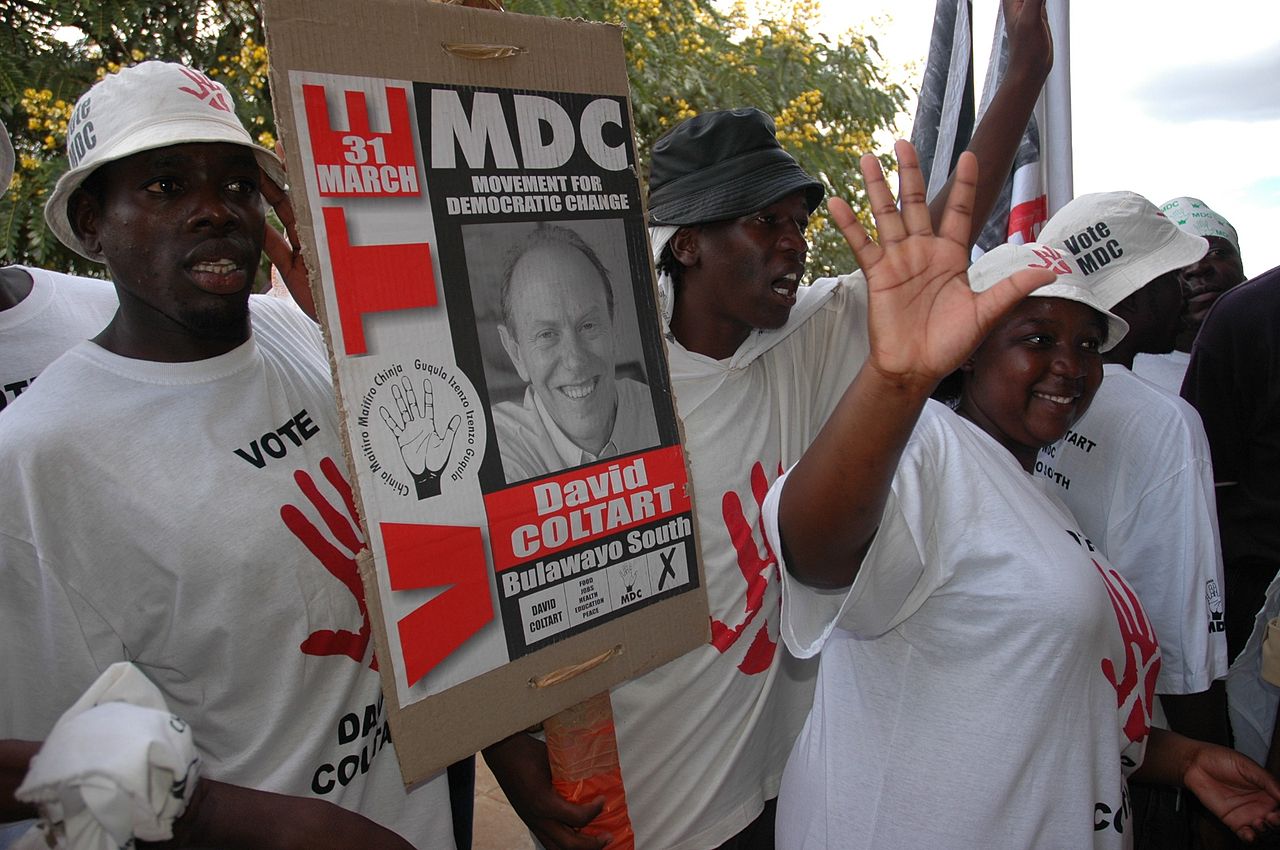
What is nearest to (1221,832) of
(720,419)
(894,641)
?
(894,641)

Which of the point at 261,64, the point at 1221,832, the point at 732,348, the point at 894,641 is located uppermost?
the point at 261,64

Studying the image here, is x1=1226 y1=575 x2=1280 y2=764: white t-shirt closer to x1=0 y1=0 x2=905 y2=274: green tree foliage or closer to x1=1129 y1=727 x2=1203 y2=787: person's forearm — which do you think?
x1=1129 y1=727 x2=1203 y2=787: person's forearm

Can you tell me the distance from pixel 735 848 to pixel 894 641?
716 mm

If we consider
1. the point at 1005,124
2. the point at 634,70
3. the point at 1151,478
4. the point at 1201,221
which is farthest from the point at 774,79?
the point at 1151,478

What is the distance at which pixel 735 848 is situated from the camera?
6.26 feet

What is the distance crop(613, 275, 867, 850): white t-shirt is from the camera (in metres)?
1.78

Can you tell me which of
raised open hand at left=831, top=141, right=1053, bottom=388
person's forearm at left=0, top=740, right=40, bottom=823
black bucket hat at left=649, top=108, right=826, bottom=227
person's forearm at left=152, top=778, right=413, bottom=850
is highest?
black bucket hat at left=649, top=108, right=826, bottom=227

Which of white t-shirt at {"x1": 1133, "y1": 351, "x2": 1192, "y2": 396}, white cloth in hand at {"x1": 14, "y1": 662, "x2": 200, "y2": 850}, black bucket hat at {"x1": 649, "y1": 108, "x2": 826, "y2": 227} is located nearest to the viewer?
white cloth in hand at {"x1": 14, "y1": 662, "x2": 200, "y2": 850}

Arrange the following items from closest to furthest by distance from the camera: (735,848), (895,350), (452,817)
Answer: (895,350)
(452,817)
(735,848)

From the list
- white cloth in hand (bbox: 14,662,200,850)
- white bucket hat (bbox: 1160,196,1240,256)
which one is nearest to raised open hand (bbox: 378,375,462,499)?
white cloth in hand (bbox: 14,662,200,850)

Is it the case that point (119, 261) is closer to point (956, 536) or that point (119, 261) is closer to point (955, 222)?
point (955, 222)

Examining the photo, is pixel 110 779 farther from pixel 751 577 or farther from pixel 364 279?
pixel 751 577

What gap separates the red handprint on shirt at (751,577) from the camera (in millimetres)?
1822

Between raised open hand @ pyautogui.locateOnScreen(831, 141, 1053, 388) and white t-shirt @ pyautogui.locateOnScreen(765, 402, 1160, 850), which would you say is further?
white t-shirt @ pyautogui.locateOnScreen(765, 402, 1160, 850)
